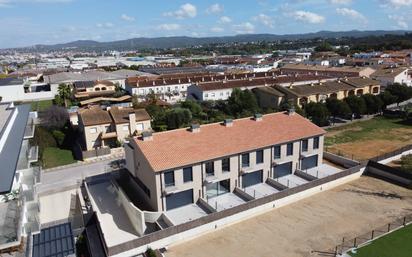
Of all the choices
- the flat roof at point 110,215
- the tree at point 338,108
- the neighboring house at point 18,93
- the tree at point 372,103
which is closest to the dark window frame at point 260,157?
the flat roof at point 110,215

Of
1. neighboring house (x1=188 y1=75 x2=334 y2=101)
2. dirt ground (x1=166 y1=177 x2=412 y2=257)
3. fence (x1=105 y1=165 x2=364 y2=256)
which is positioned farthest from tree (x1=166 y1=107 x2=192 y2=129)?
dirt ground (x1=166 y1=177 x2=412 y2=257)

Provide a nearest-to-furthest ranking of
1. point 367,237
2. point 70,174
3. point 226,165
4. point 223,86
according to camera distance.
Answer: point 367,237 → point 226,165 → point 70,174 → point 223,86

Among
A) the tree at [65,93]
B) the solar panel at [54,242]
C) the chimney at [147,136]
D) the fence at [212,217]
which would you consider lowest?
the fence at [212,217]

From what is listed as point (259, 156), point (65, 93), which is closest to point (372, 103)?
point (259, 156)

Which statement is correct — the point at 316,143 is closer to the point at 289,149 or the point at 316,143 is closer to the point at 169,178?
the point at 289,149

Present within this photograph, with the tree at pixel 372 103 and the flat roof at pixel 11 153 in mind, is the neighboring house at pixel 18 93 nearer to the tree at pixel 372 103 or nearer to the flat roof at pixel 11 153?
the flat roof at pixel 11 153
